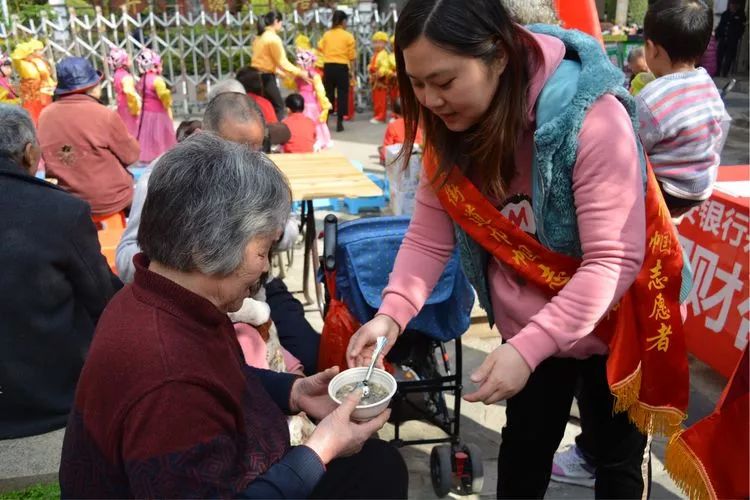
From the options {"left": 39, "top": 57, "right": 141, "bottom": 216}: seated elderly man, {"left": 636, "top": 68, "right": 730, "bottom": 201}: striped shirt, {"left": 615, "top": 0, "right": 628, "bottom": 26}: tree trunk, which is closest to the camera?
{"left": 636, "top": 68, "right": 730, "bottom": 201}: striped shirt

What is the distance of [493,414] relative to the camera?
347 centimetres

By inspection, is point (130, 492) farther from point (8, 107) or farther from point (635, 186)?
point (8, 107)

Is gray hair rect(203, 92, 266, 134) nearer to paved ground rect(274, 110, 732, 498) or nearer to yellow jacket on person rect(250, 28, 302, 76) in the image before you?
paved ground rect(274, 110, 732, 498)

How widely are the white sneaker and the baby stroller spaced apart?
0.35 m

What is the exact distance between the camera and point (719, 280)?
3.62 metres

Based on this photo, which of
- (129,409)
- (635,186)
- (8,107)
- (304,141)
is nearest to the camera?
(129,409)

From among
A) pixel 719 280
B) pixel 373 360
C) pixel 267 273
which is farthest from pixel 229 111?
A: pixel 719 280

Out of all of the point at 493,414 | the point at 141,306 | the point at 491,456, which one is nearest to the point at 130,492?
the point at 141,306

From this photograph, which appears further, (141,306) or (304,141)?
(304,141)

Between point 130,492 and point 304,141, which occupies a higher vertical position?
point 130,492

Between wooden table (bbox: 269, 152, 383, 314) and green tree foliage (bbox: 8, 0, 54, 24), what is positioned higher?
wooden table (bbox: 269, 152, 383, 314)

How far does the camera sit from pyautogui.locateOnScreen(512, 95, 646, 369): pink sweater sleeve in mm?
1570

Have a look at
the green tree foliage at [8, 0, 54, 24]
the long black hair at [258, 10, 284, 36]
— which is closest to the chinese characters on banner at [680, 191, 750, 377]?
the long black hair at [258, 10, 284, 36]

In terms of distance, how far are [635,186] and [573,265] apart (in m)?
0.26
